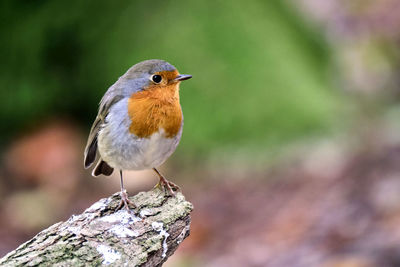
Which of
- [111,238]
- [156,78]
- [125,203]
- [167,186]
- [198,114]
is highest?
[198,114]

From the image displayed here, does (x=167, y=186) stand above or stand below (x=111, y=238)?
above

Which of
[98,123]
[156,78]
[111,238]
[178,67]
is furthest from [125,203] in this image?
[178,67]

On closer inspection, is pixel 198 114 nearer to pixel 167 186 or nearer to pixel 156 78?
pixel 156 78

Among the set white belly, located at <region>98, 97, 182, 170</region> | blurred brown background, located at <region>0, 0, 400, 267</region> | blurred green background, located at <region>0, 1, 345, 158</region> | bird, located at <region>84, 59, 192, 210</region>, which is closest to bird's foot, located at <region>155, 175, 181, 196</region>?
bird, located at <region>84, 59, 192, 210</region>

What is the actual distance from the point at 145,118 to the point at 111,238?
30.0 inches

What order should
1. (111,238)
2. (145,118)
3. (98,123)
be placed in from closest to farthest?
(111,238), (145,118), (98,123)

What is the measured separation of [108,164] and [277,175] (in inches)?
138

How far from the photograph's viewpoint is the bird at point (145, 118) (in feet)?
10.6

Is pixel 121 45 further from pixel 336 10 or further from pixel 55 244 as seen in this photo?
pixel 336 10

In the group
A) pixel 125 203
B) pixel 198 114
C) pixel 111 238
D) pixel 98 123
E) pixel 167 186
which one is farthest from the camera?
pixel 198 114

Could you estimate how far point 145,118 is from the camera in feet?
10.8

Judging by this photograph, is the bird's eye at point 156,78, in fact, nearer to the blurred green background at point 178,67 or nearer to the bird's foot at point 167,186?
the bird's foot at point 167,186

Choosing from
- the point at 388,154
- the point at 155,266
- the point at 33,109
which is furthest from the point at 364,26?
the point at 155,266

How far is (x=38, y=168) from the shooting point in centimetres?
661
